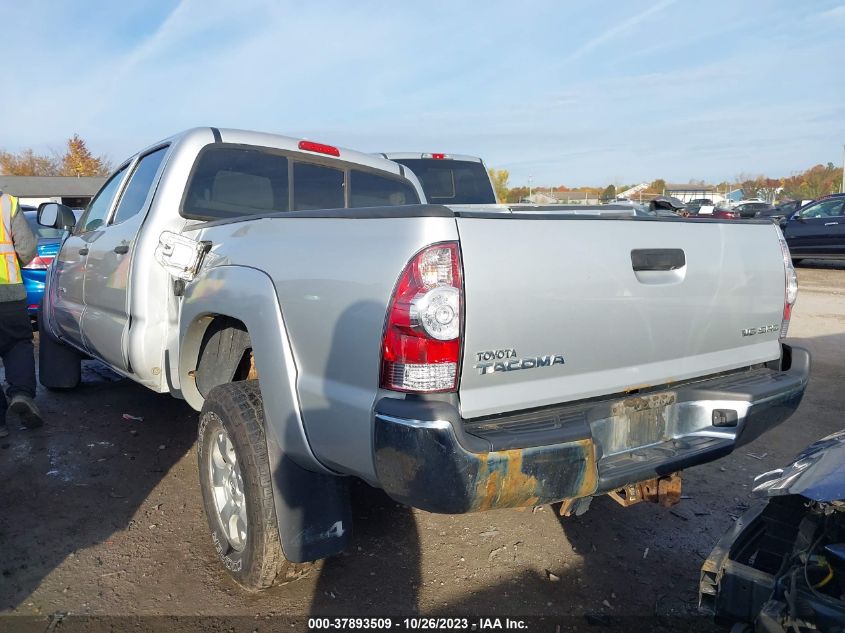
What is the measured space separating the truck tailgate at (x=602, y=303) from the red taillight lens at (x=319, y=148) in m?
2.31

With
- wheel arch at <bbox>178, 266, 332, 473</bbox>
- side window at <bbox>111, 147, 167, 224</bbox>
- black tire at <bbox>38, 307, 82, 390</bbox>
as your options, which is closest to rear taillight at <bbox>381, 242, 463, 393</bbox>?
wheel arch at <bbox>178, 266, 332, 473</bbox>

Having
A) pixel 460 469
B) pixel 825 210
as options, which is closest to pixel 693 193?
pixel 825 210

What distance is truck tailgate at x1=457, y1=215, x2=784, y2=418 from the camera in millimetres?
2125

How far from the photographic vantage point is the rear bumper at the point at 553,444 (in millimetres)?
2014

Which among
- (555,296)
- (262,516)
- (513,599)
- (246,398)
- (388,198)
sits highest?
(388,198)

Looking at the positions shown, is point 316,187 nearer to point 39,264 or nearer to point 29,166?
point 39,264

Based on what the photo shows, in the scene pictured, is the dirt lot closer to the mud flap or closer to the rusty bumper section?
the mud flap

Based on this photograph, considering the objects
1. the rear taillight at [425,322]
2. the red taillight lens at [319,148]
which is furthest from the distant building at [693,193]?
the rear taillight at [425,322]

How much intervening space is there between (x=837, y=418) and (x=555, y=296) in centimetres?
404

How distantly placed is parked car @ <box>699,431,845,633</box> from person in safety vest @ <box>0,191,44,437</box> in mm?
4683

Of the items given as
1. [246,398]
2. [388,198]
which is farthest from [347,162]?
[246,398]

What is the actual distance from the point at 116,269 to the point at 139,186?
0.63 m

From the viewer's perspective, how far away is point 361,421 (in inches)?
84.0

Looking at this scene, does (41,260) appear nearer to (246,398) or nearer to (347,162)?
(347,162)
